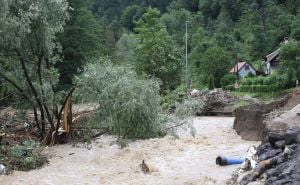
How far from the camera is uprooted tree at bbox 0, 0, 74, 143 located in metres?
16.9

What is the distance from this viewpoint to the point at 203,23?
103375mm

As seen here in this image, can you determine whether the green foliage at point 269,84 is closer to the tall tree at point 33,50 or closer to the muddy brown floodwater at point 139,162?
the muddy brown floodwater at point 139,162

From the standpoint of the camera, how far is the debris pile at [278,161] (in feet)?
33.7

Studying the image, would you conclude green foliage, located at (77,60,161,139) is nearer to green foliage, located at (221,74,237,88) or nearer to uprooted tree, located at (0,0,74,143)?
uprooted tree, located at (0,0,74,143)

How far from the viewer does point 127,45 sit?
68812 millimetres

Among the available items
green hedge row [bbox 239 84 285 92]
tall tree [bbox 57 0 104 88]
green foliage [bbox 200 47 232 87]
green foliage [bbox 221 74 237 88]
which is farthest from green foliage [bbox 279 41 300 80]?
tall tree [bbox 57 0 104 88]

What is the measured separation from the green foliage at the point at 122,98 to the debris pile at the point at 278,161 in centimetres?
449

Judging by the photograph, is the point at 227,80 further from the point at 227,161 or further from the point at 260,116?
the point at 227,161

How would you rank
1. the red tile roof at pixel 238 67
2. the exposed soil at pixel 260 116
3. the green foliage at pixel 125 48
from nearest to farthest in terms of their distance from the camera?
the exposed soil at pixel 260 116 → the green foliage at pixel 125 48 → the red tile roof at pixel 238 67

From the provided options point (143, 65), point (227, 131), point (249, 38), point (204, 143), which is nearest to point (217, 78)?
point (143, 65)

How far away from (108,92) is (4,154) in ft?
13.7

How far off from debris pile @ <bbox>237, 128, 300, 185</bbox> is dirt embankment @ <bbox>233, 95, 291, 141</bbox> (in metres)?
7.38

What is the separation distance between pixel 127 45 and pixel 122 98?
172ft

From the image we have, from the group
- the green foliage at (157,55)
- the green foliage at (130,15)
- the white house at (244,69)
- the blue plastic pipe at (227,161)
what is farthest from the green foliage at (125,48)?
the green foliage at (130,15)
